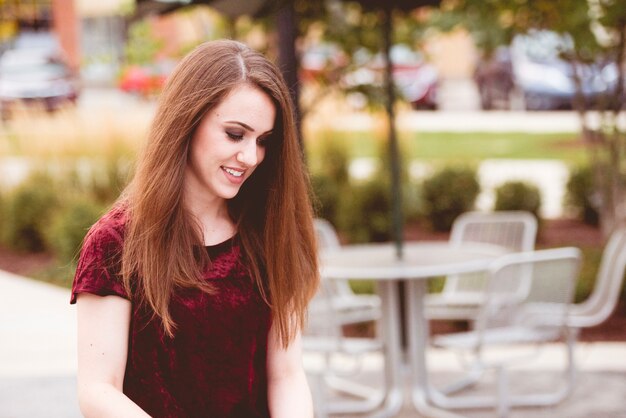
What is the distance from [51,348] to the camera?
7.43 metres

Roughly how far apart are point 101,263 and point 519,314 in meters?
3.77

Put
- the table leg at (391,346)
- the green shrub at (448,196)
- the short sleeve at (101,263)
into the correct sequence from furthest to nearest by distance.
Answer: the green shrub at (448,196) < the table leg at (391,346) < the short sleeve at (101,263)

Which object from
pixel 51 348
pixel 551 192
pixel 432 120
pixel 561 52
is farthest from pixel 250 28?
pixel 432 120

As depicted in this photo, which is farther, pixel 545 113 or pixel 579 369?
pixel 545 113

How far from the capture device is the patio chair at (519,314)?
5293 mm

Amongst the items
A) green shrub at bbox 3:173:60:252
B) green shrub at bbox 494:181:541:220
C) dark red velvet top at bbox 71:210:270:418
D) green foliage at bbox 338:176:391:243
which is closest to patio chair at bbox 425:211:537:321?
green foliage at bbox 338:176:391:243

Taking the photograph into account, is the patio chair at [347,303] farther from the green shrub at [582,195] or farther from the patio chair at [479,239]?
the green shrub at [582,195]

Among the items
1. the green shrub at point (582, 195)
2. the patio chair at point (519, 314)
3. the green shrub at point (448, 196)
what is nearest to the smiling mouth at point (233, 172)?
the patio chair at point (519, 314)

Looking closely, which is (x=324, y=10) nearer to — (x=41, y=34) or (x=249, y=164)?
(x=249, y=164)

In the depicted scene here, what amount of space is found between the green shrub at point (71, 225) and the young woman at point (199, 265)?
25.2 ft

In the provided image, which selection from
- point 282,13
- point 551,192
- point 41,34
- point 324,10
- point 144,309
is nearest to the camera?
point 144,309

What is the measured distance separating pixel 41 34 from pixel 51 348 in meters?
29.3

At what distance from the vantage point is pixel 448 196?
1062cm

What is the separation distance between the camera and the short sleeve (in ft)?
6.75
